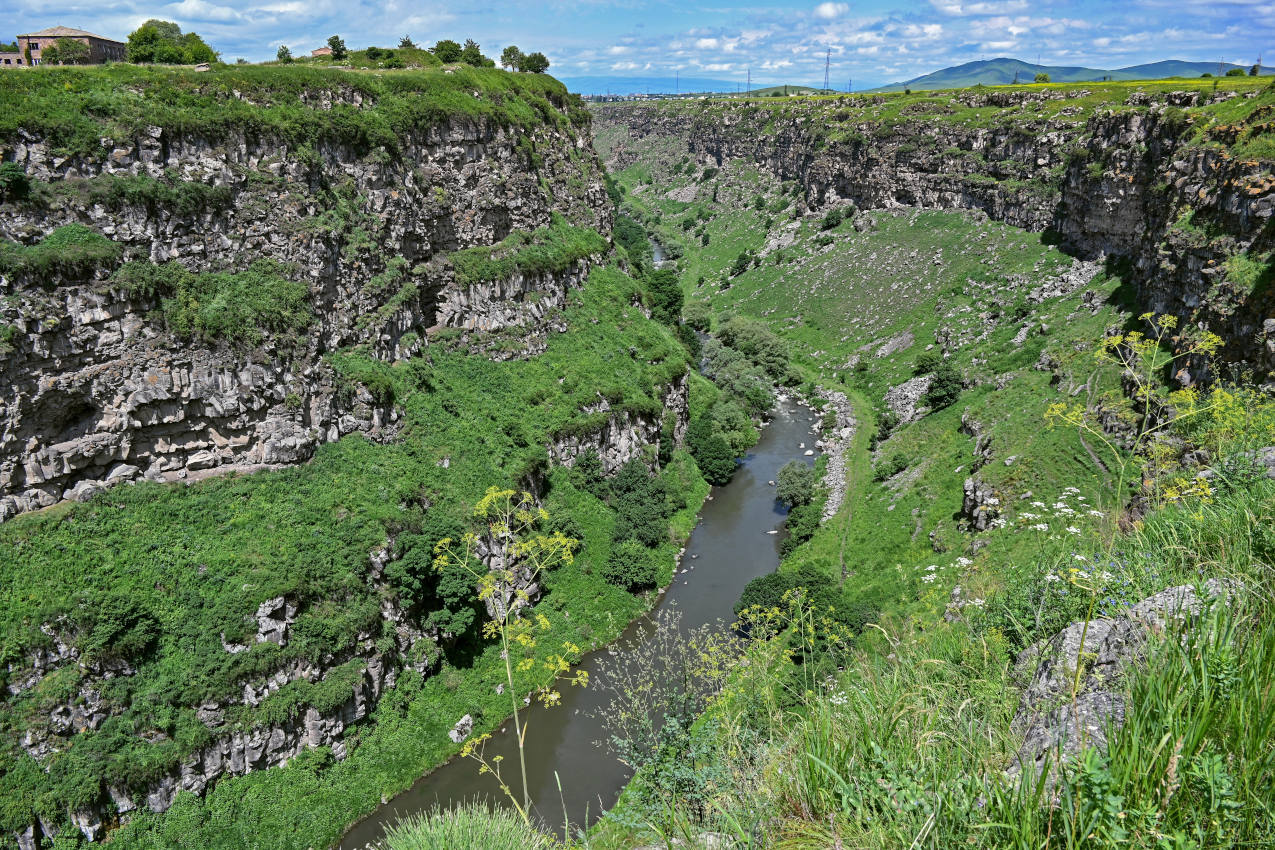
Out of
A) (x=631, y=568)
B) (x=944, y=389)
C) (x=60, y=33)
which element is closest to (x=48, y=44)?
(x=60, y=33)

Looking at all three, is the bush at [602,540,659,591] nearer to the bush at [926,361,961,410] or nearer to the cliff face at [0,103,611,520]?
the cliff face at [0,103,611,520]

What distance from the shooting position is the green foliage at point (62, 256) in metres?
25.3

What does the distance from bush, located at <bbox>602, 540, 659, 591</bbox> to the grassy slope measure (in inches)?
38.3

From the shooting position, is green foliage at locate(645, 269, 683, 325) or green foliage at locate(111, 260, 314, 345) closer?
green foliage at locate(111, 260, 314, 345)

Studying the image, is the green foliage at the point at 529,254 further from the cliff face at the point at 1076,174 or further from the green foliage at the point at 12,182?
the cliff face at the point at 1076,174

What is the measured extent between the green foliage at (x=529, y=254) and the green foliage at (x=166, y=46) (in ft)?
59.1

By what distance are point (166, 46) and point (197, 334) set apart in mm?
21731

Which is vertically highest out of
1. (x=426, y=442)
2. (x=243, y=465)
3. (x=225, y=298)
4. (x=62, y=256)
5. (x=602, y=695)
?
(x=62, y=256)

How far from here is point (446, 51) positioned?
57969 mm

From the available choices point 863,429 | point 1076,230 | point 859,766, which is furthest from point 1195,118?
point 859,766

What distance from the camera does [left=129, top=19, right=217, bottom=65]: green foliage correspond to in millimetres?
38750

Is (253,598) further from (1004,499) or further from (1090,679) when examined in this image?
(1004,499)

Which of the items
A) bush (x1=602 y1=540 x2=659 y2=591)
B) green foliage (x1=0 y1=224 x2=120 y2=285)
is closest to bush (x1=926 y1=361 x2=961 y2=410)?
bush (x1=602 y1=540 x2=659 y2=591)

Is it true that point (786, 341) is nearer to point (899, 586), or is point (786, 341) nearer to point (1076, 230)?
point (1076, 230)
